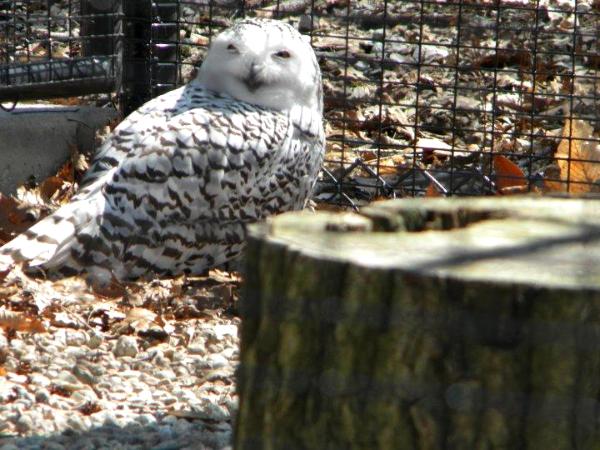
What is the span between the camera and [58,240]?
15.5 feet

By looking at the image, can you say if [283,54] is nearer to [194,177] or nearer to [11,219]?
[194,177]

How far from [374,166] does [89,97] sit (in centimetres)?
180

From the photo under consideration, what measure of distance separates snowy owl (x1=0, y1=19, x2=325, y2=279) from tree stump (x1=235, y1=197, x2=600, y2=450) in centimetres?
261

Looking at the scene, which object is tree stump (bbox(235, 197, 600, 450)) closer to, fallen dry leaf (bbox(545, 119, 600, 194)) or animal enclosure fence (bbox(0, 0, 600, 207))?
animal enclosure fence (bbox(0, 0, 600, 207))

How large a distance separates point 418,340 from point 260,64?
11.7 ft

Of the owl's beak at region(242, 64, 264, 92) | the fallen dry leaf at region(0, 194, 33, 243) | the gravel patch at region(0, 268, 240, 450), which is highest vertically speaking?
the owl's beak at region(242, 64, 264, 92)

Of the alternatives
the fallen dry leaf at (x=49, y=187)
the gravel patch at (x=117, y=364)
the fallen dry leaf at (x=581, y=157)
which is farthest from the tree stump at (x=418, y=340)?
the fallen dry leaf at (x=49, y=187)

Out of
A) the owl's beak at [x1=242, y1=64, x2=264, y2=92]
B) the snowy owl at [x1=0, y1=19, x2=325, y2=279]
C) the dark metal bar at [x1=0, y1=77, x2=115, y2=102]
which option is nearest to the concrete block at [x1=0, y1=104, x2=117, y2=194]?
the dark metal bar at [x1=0, y1=77, x2=115, y2=102]

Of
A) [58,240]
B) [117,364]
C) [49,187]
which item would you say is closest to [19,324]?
[117,364]

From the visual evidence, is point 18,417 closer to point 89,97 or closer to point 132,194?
point 132,194

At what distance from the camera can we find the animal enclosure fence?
5598mm

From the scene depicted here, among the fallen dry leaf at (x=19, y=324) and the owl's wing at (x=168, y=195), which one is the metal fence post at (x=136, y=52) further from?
the fallen dry leaf at (x=19, y=324)

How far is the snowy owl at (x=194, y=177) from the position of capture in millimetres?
4816

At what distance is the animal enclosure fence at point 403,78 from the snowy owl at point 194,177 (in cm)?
36
